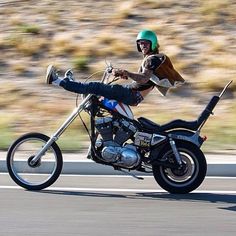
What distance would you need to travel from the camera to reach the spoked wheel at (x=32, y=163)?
9633mm

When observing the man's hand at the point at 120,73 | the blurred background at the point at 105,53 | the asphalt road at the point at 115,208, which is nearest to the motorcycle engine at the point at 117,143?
the asphalt road at the point at 115,208

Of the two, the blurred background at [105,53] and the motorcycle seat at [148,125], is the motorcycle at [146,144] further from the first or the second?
the blurred background at [105,53]

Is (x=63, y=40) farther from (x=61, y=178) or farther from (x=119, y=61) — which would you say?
(x=61, y=178)

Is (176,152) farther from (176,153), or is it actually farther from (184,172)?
(184,172)

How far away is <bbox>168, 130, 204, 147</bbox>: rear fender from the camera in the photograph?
9.34 metres

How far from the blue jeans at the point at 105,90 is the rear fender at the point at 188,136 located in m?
0.52

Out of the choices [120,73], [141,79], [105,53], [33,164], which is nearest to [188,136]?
[141,79]

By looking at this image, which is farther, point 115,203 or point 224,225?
point 115,203

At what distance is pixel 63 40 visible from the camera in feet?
63.3

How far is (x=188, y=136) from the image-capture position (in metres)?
9.36

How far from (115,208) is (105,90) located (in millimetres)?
1250

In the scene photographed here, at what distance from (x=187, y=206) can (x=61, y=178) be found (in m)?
2.06

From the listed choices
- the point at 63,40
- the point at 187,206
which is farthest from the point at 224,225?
the point at 63,40

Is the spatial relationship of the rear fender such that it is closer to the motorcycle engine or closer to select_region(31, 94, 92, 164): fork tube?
the motorcycle engine
